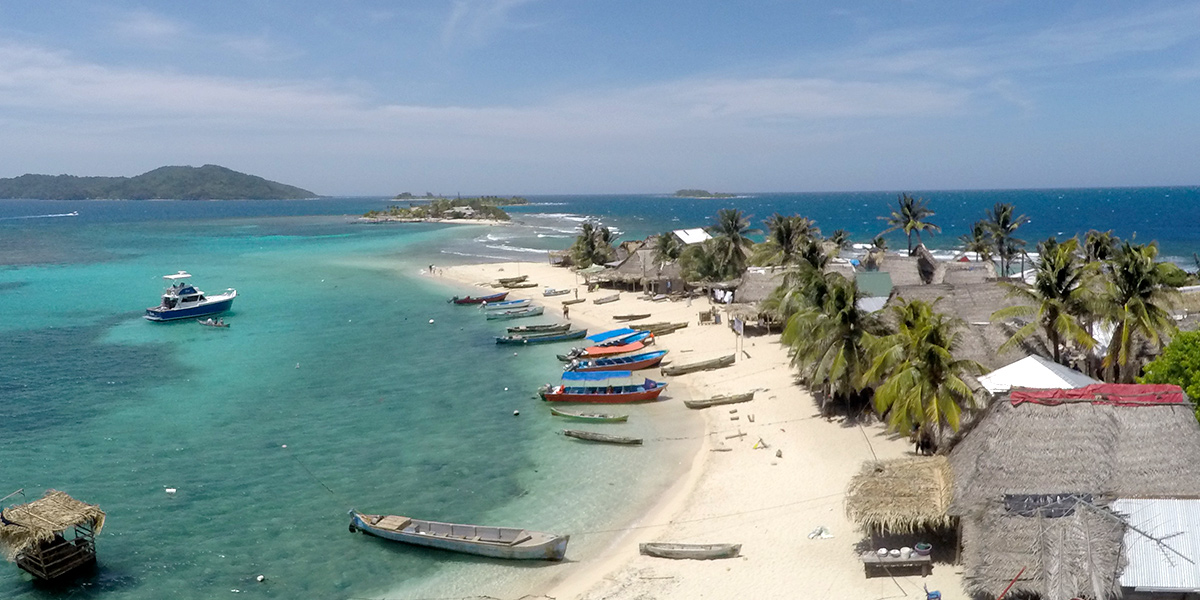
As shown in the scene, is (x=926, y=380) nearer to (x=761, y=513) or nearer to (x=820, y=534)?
(x=820, y=534)

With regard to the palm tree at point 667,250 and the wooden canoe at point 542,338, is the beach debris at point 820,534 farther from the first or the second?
the palm tree at point 667,250

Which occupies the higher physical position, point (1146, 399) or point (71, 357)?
point (1146, 399)

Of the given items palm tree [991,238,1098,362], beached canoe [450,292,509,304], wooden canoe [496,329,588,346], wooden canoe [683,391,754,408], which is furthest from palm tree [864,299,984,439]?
beached canoe [450,292,509,304]

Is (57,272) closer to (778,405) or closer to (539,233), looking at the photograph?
(539,233)

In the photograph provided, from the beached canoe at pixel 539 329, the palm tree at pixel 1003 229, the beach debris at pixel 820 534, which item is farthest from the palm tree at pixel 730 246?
the beach debris at pixel 820 534

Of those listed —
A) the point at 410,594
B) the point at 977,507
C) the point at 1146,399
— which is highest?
the point at 1146,399

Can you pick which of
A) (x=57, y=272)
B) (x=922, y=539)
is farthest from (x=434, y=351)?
(x=57, y=272)
